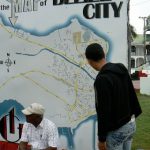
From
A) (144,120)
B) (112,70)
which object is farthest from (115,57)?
(144,120)

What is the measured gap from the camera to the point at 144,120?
35.4 feet

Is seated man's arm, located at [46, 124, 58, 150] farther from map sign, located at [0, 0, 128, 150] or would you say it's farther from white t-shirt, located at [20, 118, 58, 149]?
map sign, located at [0, 0, 128, 150]

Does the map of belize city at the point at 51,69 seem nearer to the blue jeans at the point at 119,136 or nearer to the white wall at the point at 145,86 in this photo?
the blue jeans at the point at 119,136

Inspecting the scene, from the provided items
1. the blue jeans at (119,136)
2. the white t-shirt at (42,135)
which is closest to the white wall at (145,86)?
the white t-shirt at (42,135)

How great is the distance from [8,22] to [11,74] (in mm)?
643

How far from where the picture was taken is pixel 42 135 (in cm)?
496

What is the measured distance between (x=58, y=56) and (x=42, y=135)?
104cm

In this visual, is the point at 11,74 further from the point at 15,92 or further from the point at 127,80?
the point at 127,80

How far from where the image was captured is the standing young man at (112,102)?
154 inches

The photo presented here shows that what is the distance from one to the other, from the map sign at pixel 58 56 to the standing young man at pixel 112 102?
1.02 metres

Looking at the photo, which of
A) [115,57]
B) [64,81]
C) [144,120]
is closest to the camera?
[115,57]

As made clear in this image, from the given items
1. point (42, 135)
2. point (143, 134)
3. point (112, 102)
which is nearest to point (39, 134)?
point (42, 135)

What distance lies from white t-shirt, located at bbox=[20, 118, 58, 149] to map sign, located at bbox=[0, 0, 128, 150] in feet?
1.83

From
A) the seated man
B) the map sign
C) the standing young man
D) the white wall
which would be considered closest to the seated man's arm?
the seated man
